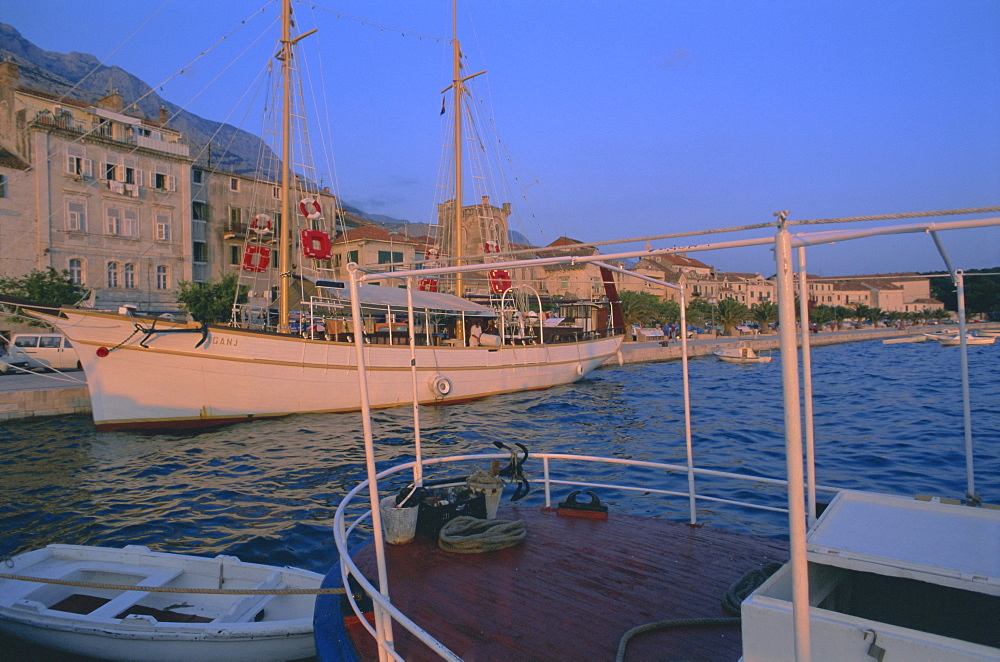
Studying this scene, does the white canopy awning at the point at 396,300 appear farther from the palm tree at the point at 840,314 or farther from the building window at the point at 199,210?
the palm tree at the point at 840,314

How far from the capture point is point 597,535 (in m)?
5.69

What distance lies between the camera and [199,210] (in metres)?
42.0

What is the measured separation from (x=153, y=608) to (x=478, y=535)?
12.0 feet

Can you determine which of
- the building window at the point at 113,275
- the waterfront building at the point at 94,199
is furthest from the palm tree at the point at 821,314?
the building window at the point at 113,275

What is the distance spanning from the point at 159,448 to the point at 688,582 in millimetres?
15398

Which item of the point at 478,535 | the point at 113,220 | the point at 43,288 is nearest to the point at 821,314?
the point at 113,220

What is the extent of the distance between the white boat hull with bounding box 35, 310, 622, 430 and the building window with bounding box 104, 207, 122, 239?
2275 centimetres

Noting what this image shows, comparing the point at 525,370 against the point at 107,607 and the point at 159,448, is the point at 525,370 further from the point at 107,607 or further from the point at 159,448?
the point at 107,607

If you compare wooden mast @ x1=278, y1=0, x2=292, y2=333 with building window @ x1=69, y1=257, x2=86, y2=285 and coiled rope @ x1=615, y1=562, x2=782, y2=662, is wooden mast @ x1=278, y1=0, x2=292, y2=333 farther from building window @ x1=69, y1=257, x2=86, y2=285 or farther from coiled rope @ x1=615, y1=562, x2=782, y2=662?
building window @ x1=69, y1=257, x2=86, y2=285

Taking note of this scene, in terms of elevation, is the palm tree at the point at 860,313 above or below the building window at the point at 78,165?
below

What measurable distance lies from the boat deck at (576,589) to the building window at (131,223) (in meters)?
39.2

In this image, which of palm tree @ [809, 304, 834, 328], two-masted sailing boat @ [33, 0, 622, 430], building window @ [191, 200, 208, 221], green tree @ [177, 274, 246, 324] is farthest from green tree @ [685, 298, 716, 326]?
green tree @ [177, 274, 246, 324]

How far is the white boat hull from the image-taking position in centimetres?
1717

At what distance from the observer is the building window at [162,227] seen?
38.4m
